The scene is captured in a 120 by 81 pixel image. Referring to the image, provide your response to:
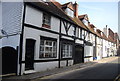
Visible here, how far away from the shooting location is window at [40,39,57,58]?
1216 cm

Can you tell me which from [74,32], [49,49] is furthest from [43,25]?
[74,32]

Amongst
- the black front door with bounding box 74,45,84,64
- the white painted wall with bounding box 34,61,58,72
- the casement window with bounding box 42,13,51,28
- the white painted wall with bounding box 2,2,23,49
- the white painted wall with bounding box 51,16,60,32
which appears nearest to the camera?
the white painted wall with bounding box 2,2,23,49

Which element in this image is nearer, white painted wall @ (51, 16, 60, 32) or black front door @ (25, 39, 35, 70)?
black front door @ (25, 39, 35, 70)

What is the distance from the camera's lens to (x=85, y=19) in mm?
25406

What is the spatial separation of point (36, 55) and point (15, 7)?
4.73 m

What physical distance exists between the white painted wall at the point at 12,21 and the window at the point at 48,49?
2669 millimetres

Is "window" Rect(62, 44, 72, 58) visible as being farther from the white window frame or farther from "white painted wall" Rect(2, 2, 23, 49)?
"white painted wall" Rect(2, 2, 23, 49)

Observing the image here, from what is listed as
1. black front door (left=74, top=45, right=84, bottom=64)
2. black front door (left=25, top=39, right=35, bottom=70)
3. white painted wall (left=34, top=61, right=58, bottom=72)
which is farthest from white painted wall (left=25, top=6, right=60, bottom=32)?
black front door (left=74, top=45, right=84, bottom=64)

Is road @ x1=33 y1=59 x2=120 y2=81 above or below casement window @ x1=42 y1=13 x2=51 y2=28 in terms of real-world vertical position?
below

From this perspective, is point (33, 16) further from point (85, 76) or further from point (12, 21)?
point (85, 76)

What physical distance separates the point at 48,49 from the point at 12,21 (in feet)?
14.4

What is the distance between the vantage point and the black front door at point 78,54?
62.3 ft

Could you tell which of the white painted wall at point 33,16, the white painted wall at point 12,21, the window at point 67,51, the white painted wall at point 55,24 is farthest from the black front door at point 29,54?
the window at point 67,51

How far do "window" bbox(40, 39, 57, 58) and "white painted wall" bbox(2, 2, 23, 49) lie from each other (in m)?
2.67
